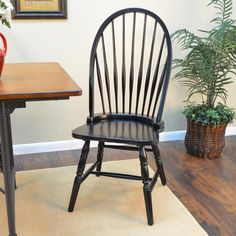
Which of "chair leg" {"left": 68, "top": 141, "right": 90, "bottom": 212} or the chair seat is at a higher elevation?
the chair seat

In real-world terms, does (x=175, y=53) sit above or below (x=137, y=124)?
above

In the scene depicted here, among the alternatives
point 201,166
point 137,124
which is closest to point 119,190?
point 137,124

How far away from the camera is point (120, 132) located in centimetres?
184

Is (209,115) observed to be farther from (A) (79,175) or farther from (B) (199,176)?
(A) (79,175)

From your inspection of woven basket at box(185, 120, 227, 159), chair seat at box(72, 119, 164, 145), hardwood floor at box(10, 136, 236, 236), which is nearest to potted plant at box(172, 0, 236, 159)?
woven basket at box(185, 120, 227, 159)

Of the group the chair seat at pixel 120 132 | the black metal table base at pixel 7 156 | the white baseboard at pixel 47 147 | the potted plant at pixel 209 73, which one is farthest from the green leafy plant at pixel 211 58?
the black metal table base at pixel 7 156

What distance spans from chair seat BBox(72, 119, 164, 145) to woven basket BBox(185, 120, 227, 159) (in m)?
0.74

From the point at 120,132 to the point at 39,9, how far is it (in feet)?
3.89

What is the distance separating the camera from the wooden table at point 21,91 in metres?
1.33

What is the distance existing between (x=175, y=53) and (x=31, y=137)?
1.36 meters

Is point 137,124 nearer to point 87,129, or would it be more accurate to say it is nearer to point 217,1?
point 87,129

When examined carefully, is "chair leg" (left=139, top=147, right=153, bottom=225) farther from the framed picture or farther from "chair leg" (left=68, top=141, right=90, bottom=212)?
the framed picture

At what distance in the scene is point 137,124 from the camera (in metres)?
2.01

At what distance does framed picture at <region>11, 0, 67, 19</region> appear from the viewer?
2381 mm
